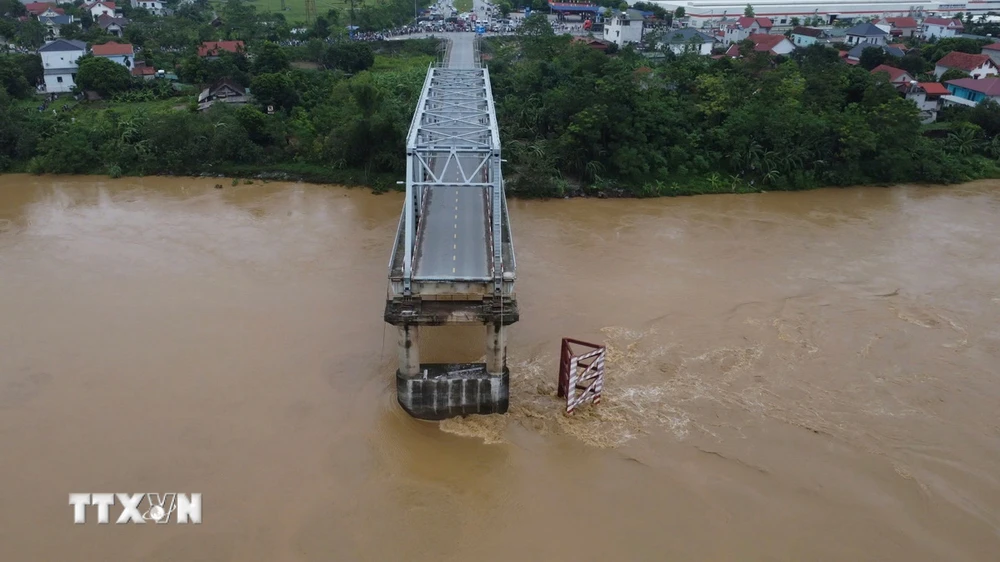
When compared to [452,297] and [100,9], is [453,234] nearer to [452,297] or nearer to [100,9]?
[452,297]

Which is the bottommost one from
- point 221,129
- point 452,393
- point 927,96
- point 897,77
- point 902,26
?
point 452,393

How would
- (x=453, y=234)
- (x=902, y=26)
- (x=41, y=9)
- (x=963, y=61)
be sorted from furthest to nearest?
(x=902, y=26) → (x=41, y=9) → (x=963, y=61) → (x=453, y=234)

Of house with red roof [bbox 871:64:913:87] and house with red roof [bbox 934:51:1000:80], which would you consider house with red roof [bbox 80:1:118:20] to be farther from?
house with red roof [bbox 934:51:1000:80]

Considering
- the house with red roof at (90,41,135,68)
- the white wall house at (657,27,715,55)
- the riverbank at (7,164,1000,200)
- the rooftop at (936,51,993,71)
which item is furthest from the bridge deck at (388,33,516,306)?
the rooftop at (936,51,993,71)

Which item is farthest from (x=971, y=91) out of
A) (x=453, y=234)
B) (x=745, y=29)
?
(x=453, y=234)

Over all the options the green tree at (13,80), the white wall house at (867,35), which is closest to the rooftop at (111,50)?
the green tree at (13,80)

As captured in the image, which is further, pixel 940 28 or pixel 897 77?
pixel 940 28

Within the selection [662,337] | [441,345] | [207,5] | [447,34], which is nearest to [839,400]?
[662,337]
